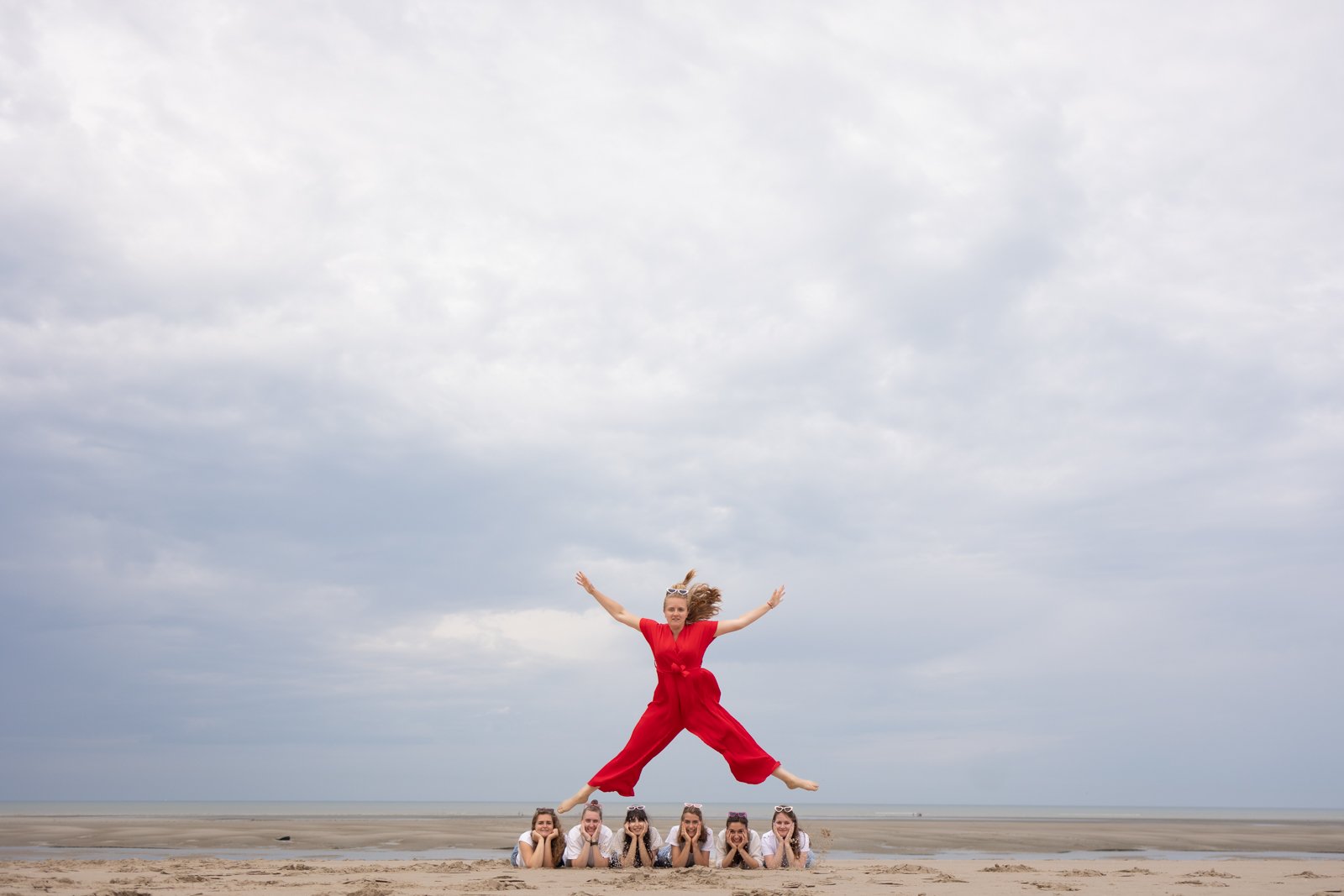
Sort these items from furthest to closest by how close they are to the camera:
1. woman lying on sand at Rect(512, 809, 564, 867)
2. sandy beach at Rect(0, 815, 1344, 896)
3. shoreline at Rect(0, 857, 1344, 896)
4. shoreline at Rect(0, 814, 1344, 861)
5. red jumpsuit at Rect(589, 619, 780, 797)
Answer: shoreline at Rect(0, 814, 1344, 861) → red jumpsuit at Rect(589, 619, 780, 797) → woman lying on sand at Rect(512, 809, 564, 867) → sandy beach at Rect(0, 815, 1344, 896) → shoreline at Rect(0, 857, 1344, 896)

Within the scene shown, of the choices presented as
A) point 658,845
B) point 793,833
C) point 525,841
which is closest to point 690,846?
point 658,845

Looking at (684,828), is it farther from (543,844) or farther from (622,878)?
(543,844)

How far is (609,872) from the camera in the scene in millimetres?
10625

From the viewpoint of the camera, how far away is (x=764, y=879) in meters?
9.77

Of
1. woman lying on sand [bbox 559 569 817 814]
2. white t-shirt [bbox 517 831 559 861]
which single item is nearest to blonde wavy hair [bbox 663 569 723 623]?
woman lying on sand [bbox 559 569 817 814]

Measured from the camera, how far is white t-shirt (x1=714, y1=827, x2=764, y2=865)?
36.4 ft

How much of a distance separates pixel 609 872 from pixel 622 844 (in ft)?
2.53

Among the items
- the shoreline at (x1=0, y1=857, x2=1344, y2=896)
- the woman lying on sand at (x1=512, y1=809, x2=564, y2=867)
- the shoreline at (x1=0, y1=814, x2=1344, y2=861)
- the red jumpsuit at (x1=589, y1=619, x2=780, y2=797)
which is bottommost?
the shoreline at (x1=0, y1=814, x2=1344, y2=861)

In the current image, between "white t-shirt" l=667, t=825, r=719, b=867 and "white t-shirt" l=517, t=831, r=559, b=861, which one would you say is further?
"white t-shirt" l=517, t=831, r=559, b=861

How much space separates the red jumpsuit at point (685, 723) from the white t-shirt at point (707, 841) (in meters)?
0.82

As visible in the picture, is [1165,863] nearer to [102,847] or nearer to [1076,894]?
[1076,894]

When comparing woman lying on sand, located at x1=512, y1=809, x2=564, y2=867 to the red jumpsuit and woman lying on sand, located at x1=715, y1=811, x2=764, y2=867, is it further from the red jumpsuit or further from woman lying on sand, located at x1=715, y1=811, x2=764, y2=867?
woman lying on sand, located at x1=715, y1=811, x2=764, y2=867

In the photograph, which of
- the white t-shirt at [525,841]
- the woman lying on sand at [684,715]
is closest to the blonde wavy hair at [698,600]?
the woman lying on sand at [684,715]

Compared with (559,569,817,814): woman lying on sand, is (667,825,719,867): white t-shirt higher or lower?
lower
